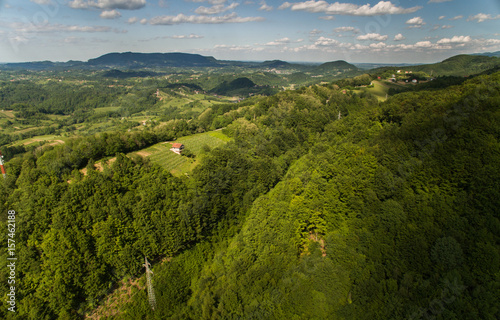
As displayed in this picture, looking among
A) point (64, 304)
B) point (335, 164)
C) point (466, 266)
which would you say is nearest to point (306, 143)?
point (335, 164)

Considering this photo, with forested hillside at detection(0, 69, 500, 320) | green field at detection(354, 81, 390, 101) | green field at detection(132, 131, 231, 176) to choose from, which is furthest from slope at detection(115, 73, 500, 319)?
green field at detection(354, 81, 390, 101)

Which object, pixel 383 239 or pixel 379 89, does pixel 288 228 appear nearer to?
pixel 383 239

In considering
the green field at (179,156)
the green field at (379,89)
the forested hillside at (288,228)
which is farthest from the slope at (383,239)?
the green field at (379,89)

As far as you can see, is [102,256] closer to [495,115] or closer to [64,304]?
[64,304]

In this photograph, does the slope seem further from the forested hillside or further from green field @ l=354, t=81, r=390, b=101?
green field @ l=354, t=81, r=390, b=101

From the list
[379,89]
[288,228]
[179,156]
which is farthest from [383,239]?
[379,89]

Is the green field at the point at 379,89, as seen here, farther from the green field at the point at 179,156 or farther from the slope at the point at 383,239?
the green field at the point at 179,156

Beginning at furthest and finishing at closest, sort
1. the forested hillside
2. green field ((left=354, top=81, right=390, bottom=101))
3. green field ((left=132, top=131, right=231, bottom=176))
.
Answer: green field ((left=354, top=81, right=390, bottom=101)) < green field ((left=132, top=131, right=231, bottom=176)) < the forested hillside
